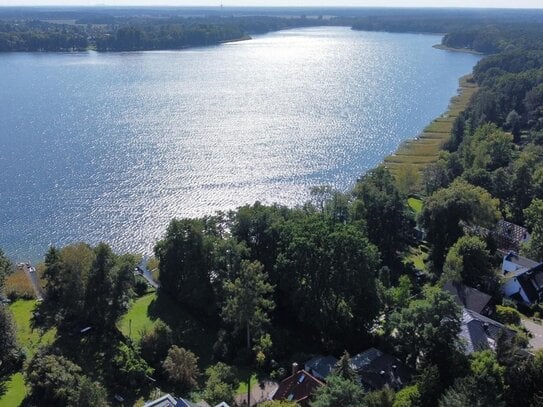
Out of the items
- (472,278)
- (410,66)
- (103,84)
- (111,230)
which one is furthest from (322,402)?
(410,66)

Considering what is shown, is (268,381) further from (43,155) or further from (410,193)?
(43,155)

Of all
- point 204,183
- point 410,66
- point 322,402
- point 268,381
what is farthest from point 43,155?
point 410,66

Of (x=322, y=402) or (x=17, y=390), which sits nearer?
(x=322, y=402)

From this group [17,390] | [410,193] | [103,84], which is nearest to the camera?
[17,390]

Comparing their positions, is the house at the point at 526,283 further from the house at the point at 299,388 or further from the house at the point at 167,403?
the house at the point at 167,403

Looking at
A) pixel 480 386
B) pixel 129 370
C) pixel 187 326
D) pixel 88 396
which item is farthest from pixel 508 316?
pixel 88 396

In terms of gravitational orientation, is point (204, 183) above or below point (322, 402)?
below

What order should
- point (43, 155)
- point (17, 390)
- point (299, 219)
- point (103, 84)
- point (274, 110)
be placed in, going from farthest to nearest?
1. point (103, 84)
2. point (274, 110)
3. point (43, 155)
4. point (299, 219)
5. point (17, 390)

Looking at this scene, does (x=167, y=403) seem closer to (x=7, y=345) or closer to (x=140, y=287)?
(x=7, y=345)

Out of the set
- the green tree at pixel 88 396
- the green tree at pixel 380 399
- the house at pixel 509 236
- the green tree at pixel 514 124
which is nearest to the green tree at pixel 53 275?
the green tree at pixel 88 396
